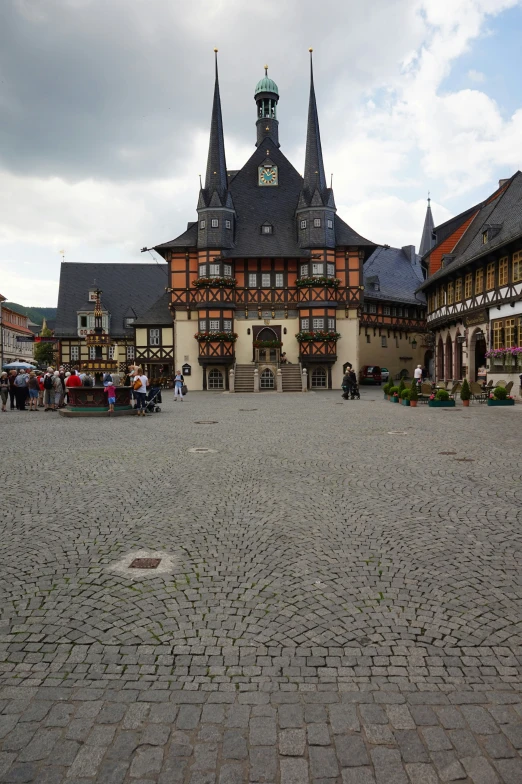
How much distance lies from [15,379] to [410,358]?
4556 centimetres

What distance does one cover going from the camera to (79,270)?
6328cm

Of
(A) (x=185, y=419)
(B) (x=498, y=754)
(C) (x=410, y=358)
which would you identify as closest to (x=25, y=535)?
(B) (x=498, y=754)

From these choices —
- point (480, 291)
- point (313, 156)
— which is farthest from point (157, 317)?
point (480, 291)

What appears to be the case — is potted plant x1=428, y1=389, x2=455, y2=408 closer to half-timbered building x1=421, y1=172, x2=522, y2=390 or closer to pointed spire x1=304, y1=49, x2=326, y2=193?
half-timbered building x1=421, y1=172, x2=522, y2=390

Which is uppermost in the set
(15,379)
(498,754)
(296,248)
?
(296,248)

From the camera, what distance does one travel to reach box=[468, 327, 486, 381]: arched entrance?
33.4 metres

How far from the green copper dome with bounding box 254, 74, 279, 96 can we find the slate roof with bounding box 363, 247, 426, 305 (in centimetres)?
2044

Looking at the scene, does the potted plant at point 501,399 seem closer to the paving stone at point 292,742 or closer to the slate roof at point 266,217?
the paving stone at point 292,742

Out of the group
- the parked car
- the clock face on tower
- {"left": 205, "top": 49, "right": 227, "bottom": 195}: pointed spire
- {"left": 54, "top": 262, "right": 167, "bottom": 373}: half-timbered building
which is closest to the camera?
{"left": 205, "top": 49, "right": 227, "bottom": 195}: pointed spire

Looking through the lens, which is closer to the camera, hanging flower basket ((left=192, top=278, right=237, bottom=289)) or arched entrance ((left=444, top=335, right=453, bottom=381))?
arched entrance ((left=444, top=335, right=453, bottom=381))

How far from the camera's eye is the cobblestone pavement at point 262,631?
273 centimetres

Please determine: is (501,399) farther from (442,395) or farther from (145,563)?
(145,563)

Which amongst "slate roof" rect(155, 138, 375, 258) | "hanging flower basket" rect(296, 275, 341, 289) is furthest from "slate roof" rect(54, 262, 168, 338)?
"hanging flower basket" rect(296, 275, 341, 289)

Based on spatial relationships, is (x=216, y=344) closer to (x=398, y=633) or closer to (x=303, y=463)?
(x=303, y=463)
